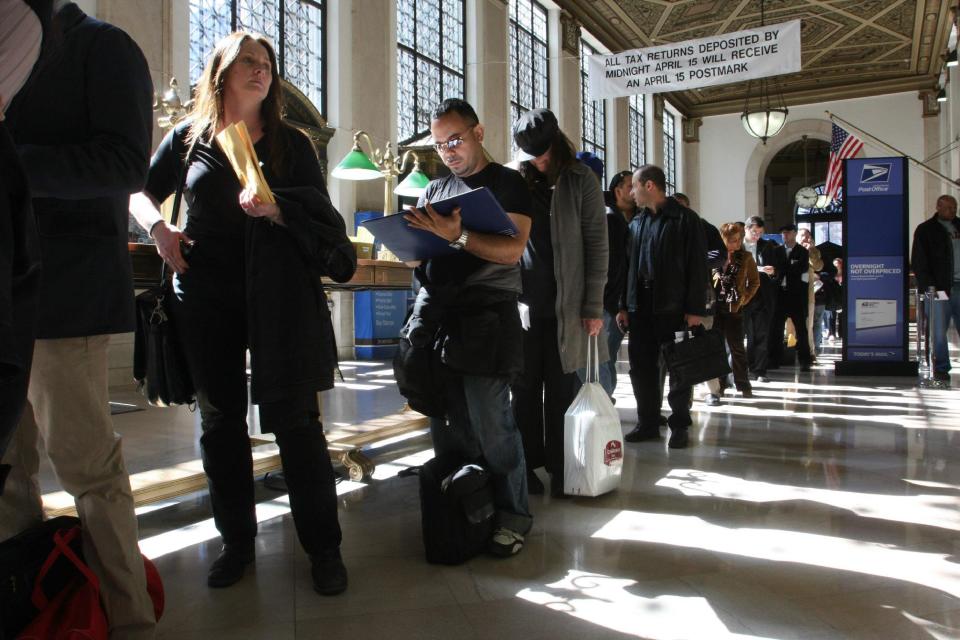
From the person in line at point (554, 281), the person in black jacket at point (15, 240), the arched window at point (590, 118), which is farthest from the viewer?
the arched window at point (590, 118)

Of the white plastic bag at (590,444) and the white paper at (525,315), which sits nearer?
the white plastic bag at (590,444)

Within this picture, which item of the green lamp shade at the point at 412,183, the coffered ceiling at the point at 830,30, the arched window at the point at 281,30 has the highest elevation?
the coffered ceiling at the point at 830,30

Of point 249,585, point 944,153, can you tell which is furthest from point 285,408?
point 944,153

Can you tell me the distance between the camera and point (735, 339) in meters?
6.71

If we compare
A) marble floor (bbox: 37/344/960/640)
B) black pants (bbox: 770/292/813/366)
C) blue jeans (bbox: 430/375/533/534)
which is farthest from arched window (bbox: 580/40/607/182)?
blue jeans (bbox: 430/375/533/534)

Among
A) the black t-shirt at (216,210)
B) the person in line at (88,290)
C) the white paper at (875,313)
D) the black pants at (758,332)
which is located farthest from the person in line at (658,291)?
the white paper at (875,313)

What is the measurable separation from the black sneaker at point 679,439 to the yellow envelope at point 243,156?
10.00 ft

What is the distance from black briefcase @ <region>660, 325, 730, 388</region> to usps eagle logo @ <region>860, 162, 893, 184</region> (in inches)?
213

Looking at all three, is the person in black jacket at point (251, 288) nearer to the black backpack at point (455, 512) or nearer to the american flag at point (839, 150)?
the black backpack at point (455, 512)

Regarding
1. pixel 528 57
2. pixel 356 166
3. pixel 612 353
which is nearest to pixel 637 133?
pixel 528 57

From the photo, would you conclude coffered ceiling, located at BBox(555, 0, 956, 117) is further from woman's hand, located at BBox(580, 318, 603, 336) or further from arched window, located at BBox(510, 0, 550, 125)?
woman's hand, located at BBox(580, 318, 603, 336)

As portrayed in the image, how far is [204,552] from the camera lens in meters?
2.52

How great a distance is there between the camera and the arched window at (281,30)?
8977 mm

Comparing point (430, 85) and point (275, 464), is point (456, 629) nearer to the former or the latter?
point (275, 464)
